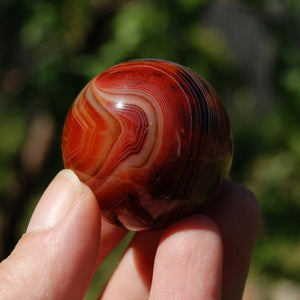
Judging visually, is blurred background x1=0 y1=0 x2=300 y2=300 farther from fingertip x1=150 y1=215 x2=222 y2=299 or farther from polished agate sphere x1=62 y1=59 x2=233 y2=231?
fingertip x1=150 y1=215 x2=222 y2=299

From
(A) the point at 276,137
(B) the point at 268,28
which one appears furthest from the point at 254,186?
(B) the point at 268,28

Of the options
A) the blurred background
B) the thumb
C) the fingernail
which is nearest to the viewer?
the thumb

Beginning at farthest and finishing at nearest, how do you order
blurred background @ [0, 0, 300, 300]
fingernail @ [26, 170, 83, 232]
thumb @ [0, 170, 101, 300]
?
blurred background @ [0, 0, 300, 300], fingernail @ [26, 170, 83, 232], thumb @ [0, 170, 101, 300]

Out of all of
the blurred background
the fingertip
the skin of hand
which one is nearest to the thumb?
the skin of hand

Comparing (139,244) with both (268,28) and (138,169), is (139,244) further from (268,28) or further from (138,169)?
(268,28)

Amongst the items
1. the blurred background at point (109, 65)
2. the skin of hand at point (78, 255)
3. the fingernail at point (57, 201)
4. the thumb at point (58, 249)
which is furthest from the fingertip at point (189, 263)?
the blurred background at point (109, 65)

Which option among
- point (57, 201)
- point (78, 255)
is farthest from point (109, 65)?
point (78, 255)

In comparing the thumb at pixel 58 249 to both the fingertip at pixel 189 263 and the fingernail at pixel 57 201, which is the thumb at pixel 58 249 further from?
the fingertip at pixel 189 263
